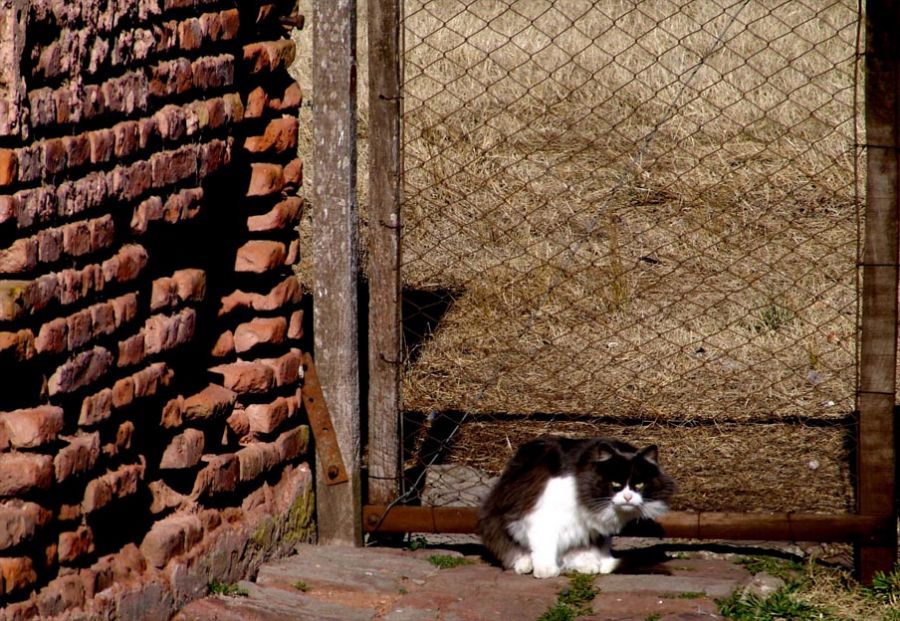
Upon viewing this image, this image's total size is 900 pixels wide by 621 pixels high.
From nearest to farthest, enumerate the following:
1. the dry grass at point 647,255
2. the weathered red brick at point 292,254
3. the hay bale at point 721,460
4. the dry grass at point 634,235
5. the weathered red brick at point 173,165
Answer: the weathered red brick at point 173,165
the weathered red brick at point 292,254
the hay bale at point 721,460
the dry grass at point 647,255
the dry grass at point 634,235

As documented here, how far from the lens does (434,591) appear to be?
13.6ft

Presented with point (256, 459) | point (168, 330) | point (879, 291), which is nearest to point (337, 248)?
point (256, 459)

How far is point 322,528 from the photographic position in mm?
4707

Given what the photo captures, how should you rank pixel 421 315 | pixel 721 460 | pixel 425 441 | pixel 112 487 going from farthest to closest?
pixel 421 315 → pixel 425 441 → pixel 721 460 → pixel 112 487

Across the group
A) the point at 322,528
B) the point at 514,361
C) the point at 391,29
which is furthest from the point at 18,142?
the point at 514,361

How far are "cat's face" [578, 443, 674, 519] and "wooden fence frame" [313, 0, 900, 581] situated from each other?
0.15 meters

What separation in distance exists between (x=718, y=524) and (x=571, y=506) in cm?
56

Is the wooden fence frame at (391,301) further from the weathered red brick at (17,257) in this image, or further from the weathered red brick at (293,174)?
the weathered red brick at (17,257)

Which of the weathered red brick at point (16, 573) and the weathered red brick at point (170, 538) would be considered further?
the weathered red brick at point (170, 538)

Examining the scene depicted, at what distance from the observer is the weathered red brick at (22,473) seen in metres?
2.97

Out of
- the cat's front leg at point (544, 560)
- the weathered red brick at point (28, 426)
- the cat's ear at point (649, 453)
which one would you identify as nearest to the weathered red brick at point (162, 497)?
the weathered red brick at point (28, 426)

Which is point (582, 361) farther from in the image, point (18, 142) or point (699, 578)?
point (18, 142)

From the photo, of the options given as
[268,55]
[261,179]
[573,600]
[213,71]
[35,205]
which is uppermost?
[268,55]

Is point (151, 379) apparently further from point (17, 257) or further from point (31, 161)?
point (31, 161)
